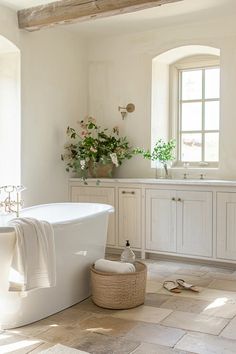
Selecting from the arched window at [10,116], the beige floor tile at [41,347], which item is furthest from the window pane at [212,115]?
the beige floor tile at [41,347]

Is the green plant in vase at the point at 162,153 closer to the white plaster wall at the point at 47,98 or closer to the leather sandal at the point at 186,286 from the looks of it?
the white plaster wall at the point at 47,98

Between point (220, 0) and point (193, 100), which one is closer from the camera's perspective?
point (220, 0)

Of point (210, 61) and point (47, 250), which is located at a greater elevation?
point (210, 61)

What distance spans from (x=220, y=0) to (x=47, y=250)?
2889 millimetres

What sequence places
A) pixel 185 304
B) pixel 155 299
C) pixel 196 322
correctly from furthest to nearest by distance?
pixel 155 299 < pixel 185 304 < pixel 196 322

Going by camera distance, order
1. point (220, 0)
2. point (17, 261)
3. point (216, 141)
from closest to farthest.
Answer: point (17, 261) < point (220, 0) < point (216, 141)

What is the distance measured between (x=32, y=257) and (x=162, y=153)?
260 centimetres

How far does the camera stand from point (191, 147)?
523 cm

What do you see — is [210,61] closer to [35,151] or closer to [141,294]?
[35,151]

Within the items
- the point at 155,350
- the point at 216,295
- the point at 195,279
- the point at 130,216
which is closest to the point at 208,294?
the point at 216,295

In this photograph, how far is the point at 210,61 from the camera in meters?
5.05

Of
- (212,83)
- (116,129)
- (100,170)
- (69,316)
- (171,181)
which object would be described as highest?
(212,83)

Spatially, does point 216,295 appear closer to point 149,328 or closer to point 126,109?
point 149,328

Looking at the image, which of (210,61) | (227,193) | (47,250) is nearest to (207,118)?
(210,61)
